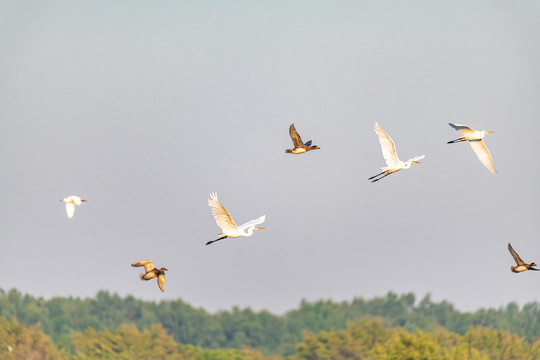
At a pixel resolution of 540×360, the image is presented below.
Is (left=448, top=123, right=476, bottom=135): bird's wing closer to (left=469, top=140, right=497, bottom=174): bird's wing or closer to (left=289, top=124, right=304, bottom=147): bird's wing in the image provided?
(left=469, top=140, right=497, bottom=174): bird's wing

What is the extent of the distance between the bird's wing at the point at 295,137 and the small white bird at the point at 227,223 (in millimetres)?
2694

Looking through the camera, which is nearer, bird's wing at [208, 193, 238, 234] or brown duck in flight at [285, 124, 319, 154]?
bird's wing at [208, 193, 238, 234]

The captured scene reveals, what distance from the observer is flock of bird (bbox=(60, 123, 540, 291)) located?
110ft

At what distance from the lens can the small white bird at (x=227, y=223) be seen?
1297 inches

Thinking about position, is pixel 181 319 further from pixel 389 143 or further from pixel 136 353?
pixel 389 143

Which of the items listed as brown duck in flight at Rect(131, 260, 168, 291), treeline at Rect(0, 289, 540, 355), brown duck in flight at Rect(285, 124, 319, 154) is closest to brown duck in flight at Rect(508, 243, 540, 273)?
brown duck in flight at Rect(285, 124, 319, 154)

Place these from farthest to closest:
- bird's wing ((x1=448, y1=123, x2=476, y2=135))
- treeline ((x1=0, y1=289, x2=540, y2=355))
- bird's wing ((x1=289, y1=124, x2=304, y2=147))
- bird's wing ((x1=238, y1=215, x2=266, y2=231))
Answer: treeline ((x1=0, y1=289, x2=540, y2=355)) → bird's wing ((x1=448, y1=123, x2=476, y2=135)) → bird's wing ((x1=289, y1=124, x2=304, y2=147)) → bird's wing ((x1=238, y1=215, x2=266, y2=231))

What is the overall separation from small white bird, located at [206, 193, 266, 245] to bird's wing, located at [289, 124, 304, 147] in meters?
2.69

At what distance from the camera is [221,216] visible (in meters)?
33.3

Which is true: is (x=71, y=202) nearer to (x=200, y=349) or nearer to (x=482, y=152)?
(x=482, y=152)

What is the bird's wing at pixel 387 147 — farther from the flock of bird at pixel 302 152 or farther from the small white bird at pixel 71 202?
the small white bird at pixel 71 202

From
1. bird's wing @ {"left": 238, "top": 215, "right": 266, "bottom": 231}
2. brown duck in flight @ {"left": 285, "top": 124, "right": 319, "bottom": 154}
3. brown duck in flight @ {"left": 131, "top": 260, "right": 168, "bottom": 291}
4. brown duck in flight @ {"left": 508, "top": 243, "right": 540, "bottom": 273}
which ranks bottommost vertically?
brown duck in flight @ {"left": 508, "top": 243, "right": 540, "bottom": 273}

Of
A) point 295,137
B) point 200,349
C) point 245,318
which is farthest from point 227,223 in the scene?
point 245,318

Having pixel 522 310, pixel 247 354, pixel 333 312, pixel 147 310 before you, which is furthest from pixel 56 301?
pixel 522 310
